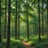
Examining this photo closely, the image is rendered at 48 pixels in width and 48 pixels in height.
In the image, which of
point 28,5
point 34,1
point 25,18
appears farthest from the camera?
point 25,18

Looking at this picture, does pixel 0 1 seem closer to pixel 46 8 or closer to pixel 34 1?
pixel 34 1

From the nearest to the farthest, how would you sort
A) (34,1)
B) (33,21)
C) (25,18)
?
(34,1), (25,18), (33,21)

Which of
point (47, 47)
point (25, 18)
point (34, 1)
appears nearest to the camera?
point (47, 47)

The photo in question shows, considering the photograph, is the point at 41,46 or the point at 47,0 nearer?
the point at 41,46

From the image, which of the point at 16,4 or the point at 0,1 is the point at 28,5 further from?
the point at 0,1

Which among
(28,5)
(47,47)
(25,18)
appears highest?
(28,5)

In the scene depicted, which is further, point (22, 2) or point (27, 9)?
point (27, 9)

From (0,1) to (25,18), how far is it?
9989 mm

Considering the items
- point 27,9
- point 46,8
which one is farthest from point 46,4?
point 27,9

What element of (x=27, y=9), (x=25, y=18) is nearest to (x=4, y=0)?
(x=27, y=9)

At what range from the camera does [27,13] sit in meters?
27.1

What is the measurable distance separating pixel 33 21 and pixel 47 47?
17.5 metres

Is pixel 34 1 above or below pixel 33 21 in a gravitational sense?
above

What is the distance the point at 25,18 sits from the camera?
94.4 feet
